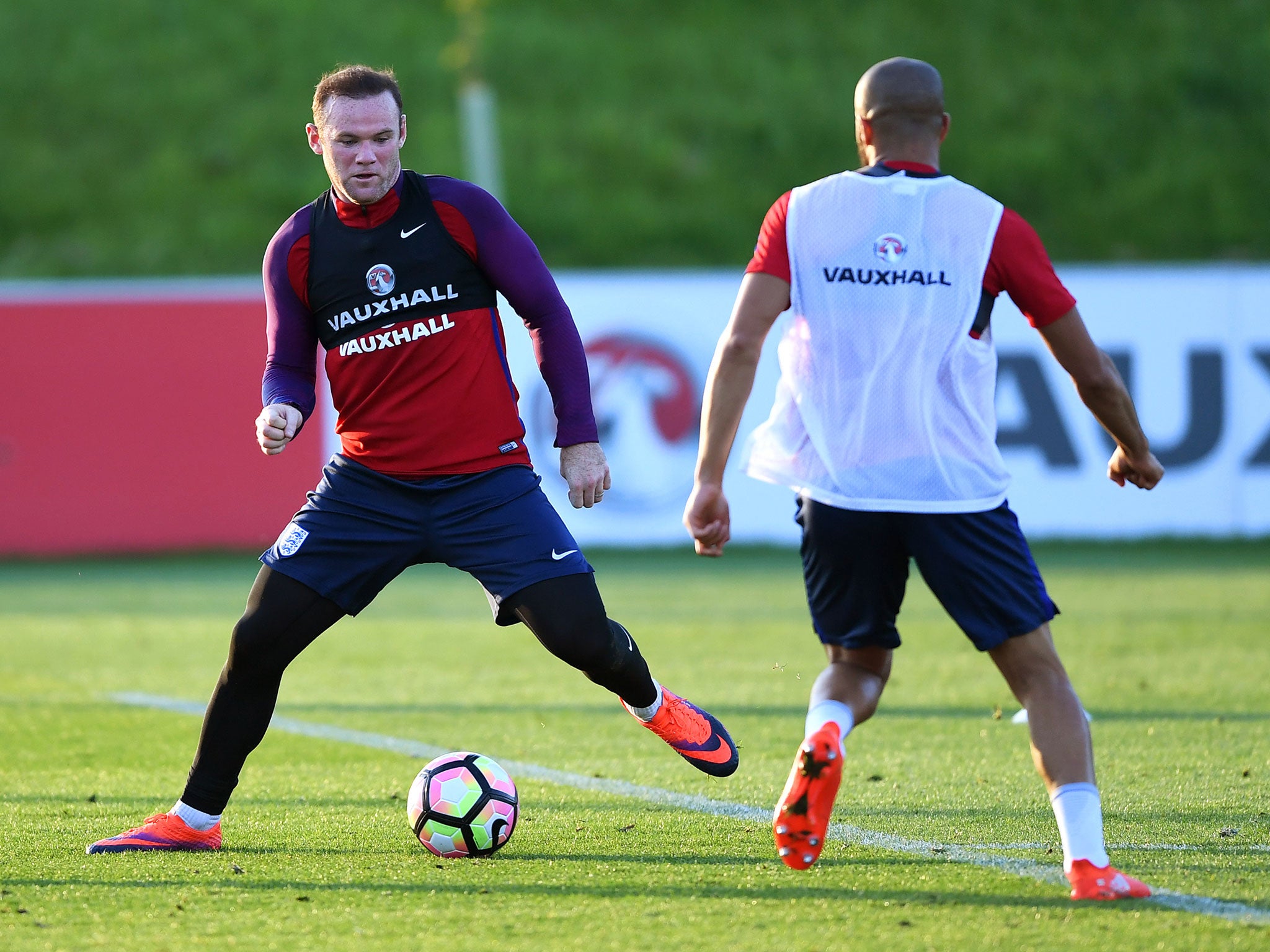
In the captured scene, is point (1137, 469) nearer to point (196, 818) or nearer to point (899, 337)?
point (899, 337)

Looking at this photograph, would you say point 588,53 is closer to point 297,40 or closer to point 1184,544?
point 297,40

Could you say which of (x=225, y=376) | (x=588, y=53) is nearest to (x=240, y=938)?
(x=225, y=376)

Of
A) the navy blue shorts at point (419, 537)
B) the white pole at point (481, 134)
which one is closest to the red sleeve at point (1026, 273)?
the navy blue shorts at point (419, 537)

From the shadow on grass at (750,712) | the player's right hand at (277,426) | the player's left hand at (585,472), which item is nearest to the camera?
the player's right hand at (277,426)

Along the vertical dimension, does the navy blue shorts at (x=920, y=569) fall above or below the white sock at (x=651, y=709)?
above

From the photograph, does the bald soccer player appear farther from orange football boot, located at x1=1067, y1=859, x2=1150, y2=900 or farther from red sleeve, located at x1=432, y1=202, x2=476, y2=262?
red sleeve, located at x1=432, y1=202, x2=476, y2=262

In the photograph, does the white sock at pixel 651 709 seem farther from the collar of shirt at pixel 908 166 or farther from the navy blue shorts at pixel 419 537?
the collar of shirt at pixel 908 166

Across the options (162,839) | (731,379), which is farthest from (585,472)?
(162,839)

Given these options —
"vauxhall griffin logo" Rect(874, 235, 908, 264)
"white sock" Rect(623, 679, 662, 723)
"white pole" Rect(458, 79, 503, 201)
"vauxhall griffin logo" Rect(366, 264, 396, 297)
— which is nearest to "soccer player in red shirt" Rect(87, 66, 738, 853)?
"vauxhall griffin logo" Rect(366, 264, 396, 297)

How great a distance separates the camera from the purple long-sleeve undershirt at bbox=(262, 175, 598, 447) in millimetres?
4805

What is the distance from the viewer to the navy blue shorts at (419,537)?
4.80 metres

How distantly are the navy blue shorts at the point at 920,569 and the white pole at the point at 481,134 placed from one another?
18553 millimetres

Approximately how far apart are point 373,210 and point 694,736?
1804 millimetres

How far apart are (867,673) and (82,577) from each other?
11760 mm
